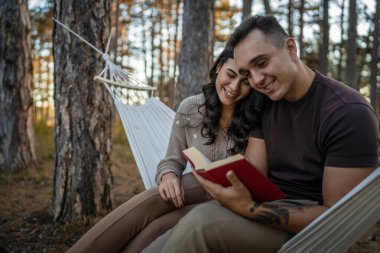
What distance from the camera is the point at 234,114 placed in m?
1.65

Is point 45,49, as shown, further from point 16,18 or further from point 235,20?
point 16,18

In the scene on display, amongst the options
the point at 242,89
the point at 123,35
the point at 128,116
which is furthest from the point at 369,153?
the point at 123,35

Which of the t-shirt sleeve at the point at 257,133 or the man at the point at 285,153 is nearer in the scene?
the man at the point at 285,153

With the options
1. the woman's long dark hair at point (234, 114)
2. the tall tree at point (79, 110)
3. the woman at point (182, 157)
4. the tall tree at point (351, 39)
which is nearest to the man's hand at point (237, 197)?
the woman at point (182, 157)

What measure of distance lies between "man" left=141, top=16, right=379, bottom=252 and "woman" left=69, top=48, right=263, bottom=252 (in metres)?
0.15

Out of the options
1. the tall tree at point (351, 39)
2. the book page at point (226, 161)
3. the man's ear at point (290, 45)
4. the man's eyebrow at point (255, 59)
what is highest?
the tall tree at point (351, 39)

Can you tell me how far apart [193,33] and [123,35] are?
32.6 feet

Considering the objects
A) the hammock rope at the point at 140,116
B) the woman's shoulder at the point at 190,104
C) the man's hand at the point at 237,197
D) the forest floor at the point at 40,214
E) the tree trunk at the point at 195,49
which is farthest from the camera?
the tree trunk at the point at 195,49

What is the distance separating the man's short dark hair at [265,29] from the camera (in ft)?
4.01

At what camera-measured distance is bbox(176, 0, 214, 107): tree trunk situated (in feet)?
10.4

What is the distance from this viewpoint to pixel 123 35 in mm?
12531

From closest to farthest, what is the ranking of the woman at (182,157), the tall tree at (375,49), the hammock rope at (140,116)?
the woman at (182,157), the hammock rope at (140,116), the tall tree at (375,49)

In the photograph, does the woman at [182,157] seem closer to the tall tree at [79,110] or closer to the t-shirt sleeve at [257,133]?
the t-shirt sleeve at [257,133]

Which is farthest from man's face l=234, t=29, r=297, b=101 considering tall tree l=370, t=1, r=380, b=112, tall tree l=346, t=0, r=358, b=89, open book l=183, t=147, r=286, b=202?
tall tree l=370, t=1, r=380, b=112
